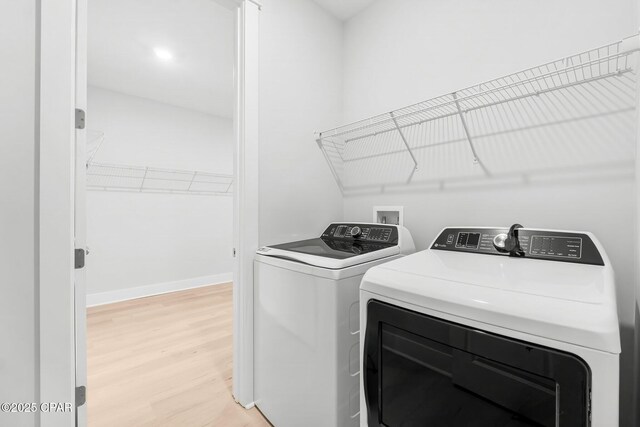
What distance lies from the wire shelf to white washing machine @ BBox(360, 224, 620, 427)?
11.8 feet

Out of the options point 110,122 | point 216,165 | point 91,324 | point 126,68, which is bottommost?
point 91,324

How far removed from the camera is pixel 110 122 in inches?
129

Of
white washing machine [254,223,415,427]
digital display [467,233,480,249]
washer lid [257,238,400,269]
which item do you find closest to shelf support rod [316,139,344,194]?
washer lid [257,238,400,269]

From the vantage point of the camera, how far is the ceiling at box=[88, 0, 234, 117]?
205cm

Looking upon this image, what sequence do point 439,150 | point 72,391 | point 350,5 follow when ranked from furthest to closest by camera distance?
point 350,5 < point 439,150 < point 72,391

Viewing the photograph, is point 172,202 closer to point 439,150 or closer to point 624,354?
point 439,150

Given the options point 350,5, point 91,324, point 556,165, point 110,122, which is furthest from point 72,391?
point 110,122

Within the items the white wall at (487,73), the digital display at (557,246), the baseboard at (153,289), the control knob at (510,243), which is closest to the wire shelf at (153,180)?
the baseboard at (153,289)

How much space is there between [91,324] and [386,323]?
310cm

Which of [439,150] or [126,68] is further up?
[126,68]

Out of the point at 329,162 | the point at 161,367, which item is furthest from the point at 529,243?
the point at 161,367

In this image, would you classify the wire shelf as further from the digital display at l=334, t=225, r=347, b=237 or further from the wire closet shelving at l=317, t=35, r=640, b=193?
the digital display at l=334, t=225, r=347, b=237

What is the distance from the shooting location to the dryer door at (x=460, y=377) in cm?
58

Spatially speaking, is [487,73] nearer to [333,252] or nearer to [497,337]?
[333,252]
